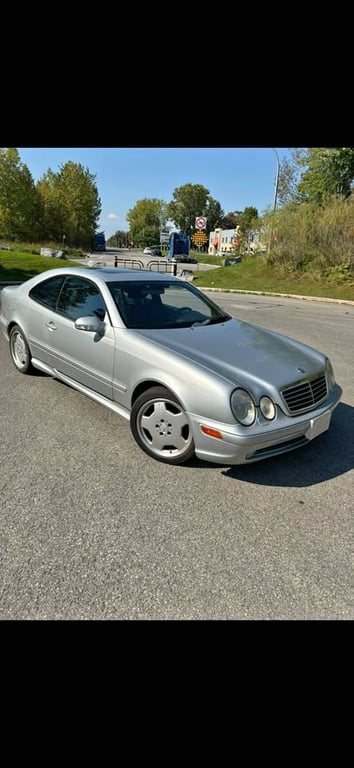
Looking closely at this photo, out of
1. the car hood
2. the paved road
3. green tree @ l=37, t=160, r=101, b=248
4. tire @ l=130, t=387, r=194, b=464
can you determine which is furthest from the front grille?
green tree @ l=37, t=160, r=101, b=248

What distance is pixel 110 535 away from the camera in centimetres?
231

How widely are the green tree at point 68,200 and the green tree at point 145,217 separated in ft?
143

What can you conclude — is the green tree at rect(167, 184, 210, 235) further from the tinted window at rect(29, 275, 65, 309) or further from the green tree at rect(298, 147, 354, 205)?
the tinted window at rect(29, 275, 65, 309)

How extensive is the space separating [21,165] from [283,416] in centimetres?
4605

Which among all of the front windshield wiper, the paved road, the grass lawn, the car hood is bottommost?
the paved road

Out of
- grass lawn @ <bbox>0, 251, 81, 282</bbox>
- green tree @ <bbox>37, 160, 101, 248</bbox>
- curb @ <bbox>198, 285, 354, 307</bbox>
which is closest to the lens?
curb @ <bbox>198, 285, 354, 307</bbox>

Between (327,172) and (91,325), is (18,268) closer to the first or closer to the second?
(91,325)

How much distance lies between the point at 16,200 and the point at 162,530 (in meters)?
47.0

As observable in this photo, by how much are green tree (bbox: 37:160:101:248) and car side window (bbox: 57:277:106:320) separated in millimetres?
48627

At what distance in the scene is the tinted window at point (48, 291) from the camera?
13.8 feet

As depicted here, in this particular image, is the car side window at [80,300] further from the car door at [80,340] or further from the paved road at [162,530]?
the paved road at [162,530]

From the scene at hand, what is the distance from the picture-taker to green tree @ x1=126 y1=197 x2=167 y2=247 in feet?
318
